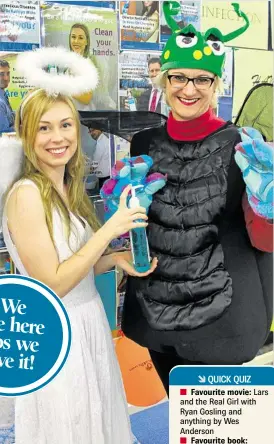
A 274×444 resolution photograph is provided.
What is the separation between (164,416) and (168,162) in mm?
473

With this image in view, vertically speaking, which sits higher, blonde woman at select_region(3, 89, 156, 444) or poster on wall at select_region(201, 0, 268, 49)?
poster on wall at select_region(201, 0, 268, 49)

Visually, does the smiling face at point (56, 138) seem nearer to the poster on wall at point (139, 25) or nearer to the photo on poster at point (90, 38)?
the photo on poster at point (90, 38)

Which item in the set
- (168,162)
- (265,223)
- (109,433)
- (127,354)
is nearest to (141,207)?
(168,162)

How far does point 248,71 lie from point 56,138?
0.38 m

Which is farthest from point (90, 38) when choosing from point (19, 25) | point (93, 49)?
point (19, 25)

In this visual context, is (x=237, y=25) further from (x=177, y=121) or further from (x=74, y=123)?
(x=74, y=123)

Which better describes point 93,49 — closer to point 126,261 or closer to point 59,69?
point 59,69

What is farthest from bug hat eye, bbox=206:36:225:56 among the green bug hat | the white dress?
the white dress

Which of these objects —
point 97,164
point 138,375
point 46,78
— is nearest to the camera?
point 46,78

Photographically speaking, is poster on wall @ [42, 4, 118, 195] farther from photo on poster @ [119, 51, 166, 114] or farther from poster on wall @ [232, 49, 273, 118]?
poster on wall @ [232, 49, 273, 118]

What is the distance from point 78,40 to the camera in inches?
37.9

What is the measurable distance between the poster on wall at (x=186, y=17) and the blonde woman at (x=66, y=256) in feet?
0.70

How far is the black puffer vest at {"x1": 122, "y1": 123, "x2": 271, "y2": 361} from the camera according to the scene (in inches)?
37.6

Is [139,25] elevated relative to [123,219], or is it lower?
elevated
